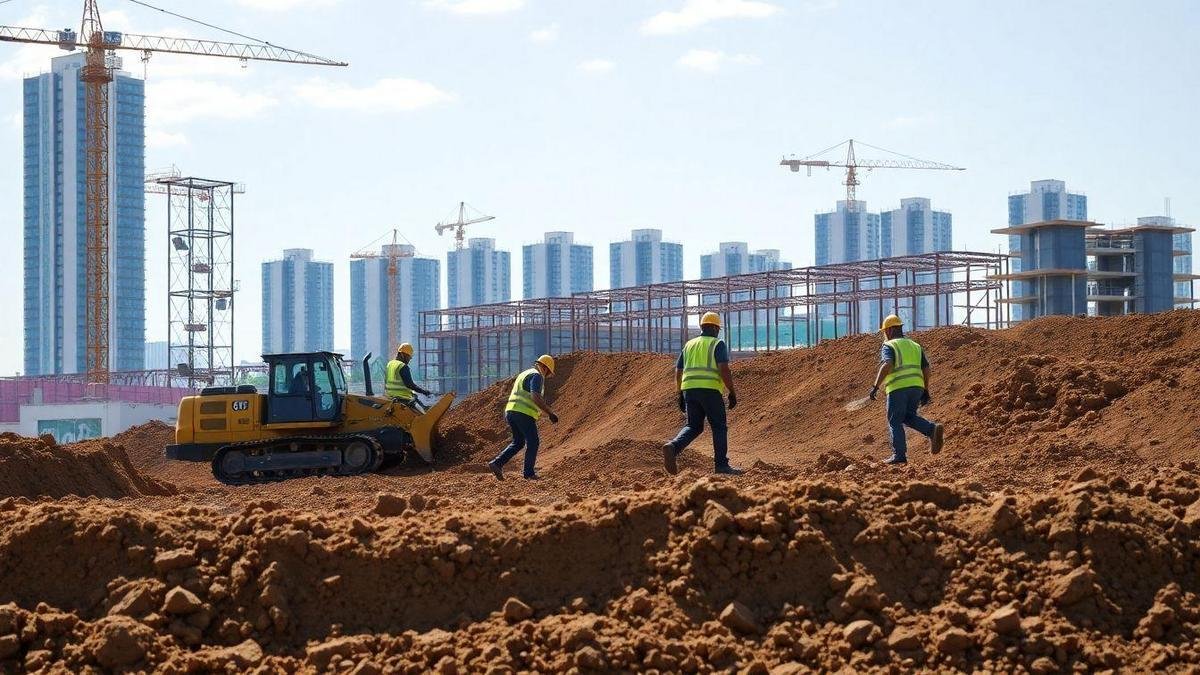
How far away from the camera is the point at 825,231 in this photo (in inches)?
5492

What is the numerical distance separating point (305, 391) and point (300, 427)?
0.49m

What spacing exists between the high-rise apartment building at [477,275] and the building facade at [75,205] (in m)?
48.0

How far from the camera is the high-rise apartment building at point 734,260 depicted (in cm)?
14750

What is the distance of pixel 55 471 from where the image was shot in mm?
13633

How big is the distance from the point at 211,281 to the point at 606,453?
59190mm

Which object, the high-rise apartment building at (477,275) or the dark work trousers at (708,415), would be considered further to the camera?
the high-rise apartment building at (477,275)

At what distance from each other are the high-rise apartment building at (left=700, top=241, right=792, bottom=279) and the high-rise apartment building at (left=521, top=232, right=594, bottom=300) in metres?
13.8

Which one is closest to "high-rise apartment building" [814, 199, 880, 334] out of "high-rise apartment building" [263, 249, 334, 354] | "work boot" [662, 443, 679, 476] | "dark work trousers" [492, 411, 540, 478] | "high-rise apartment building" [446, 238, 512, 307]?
"high-rise apartment building" [446, 238, 512, 307]

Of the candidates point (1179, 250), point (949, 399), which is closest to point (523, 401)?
point (949, 399)

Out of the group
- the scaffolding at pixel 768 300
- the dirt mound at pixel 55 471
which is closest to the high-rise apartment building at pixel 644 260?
the scaffolding at pixel 768 300

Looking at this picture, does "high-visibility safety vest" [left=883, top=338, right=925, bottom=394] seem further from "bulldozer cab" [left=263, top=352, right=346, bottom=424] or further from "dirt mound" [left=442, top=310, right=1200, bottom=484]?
"bulldozer cab" [left=263, top=352, right=346, bottom=424]

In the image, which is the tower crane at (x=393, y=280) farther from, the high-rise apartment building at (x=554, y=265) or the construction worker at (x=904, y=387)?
the construction worker at (x=904, y=387)

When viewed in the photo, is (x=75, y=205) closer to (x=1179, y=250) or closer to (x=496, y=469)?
(x=1179, y=250)

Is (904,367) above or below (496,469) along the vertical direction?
above
